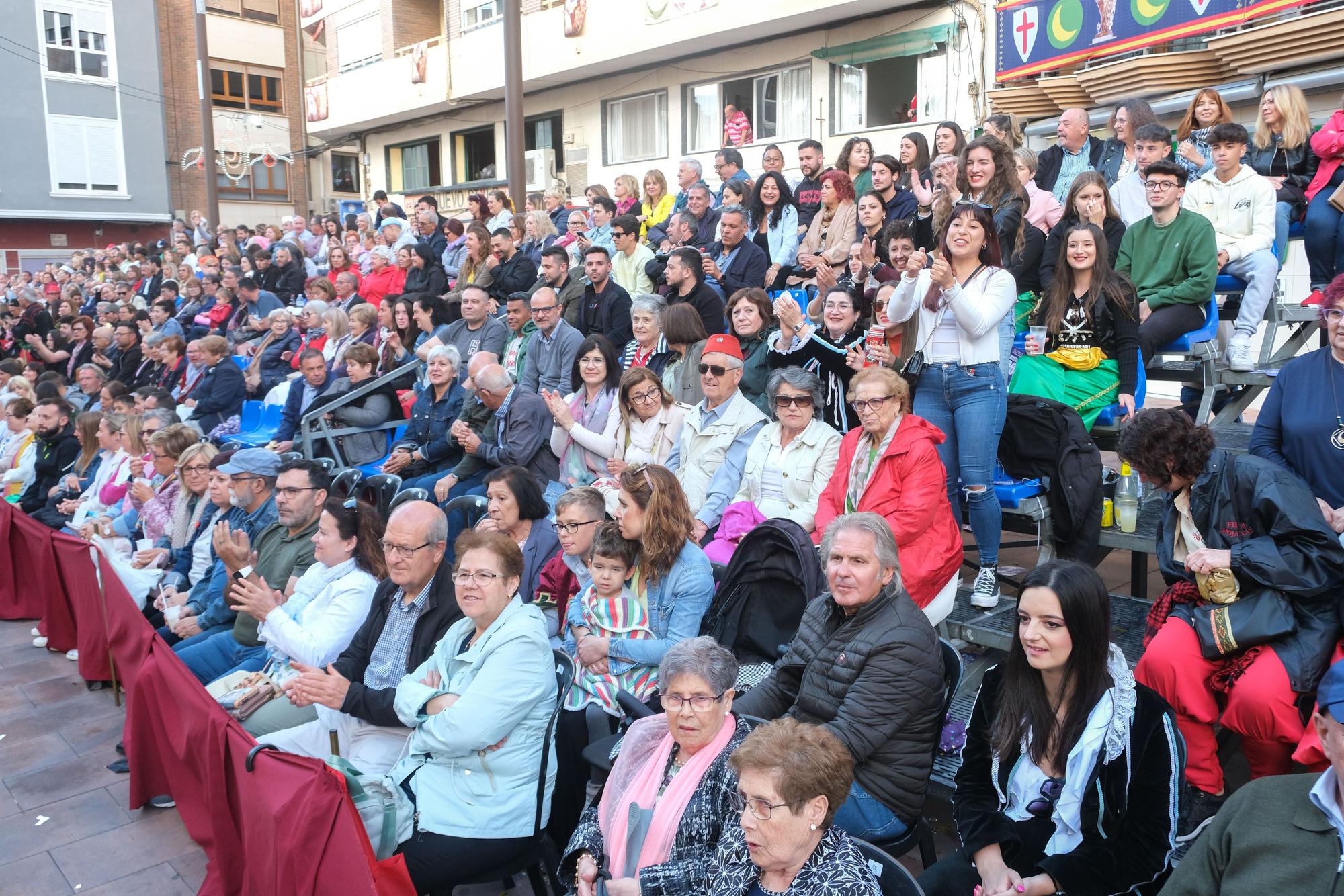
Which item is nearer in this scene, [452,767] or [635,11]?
[452,767]

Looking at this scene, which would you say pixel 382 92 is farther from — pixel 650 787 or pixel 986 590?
pixel 650 787

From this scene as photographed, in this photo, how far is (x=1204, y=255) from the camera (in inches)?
223

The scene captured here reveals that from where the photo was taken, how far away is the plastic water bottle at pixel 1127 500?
15.7 ft

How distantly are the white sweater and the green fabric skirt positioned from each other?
591 mm

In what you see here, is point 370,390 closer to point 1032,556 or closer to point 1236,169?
point 1032,556

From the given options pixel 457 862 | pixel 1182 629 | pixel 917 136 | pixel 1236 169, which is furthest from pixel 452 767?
pixel 917 136

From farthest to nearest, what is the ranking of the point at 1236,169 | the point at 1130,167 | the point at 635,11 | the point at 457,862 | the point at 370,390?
the point at 635,11 → the point at 370,390 → the point at 1130,167 → the point at 1236,169 → the point at 457,862

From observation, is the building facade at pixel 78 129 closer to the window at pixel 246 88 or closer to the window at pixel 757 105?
the window at pixel 246 88

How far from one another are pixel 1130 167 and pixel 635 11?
40.0ft

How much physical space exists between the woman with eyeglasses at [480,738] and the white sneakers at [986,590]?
1.99 meters

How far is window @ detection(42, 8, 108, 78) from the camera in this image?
28.5 meters

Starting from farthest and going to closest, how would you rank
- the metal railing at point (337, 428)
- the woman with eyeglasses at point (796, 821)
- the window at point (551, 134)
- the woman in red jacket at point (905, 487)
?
the window at point (551, 134)
the metal railing at point (337, 428)
the woman in red jacket at point (905, 487)
the woman with eyeglasses at point (796, 821)

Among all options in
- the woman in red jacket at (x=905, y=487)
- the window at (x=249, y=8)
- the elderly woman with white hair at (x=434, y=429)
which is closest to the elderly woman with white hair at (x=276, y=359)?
the elderly woman with white hair at (x=434, y=429)

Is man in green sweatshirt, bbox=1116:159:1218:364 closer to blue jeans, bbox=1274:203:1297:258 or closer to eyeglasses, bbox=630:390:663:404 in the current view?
blue jeans, bbox=1274:203:1297:258
